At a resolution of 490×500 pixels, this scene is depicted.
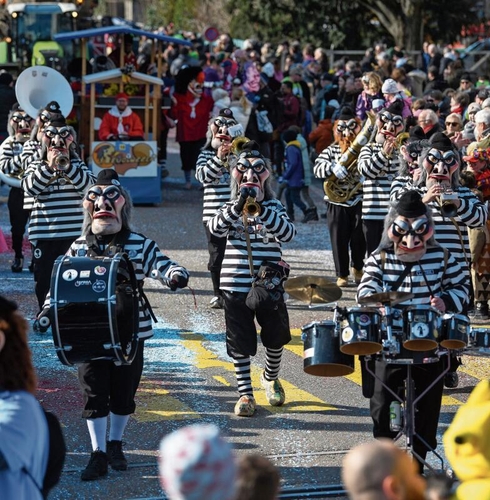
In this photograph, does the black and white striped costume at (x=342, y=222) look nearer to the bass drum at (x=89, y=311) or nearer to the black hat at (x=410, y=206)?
the black hat at (x=410, y=206)

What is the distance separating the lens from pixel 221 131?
10633 mm

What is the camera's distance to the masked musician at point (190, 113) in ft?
60.3

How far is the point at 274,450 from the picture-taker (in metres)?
7.49

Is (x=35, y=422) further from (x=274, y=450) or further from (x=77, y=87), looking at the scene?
(x=77, y=87)

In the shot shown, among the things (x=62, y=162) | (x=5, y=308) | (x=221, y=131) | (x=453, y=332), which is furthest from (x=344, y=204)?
(x=5, y=308)

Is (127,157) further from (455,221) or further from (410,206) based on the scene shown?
(410,206)

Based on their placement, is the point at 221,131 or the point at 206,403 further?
the point at 221,131

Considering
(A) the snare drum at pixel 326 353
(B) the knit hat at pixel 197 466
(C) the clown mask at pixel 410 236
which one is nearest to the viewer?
(B) the knit hat at pixel 197 466

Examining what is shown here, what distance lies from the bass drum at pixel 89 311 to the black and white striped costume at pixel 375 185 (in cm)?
462

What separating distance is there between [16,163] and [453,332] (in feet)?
18.3

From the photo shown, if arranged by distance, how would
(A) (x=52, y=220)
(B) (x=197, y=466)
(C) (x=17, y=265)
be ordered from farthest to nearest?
(C) (x=17, y=265)
(A) (x=52, y=220)
(B) (x=197, y=466)

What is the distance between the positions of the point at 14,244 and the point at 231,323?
510cm

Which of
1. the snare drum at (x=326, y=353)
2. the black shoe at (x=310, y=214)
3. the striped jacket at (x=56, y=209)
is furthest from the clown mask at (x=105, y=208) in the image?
the black shoe at (x=310, y=214)

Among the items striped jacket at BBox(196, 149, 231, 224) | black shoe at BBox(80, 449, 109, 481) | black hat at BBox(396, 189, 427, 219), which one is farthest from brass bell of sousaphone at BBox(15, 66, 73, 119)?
black hat at BBox(396, 189, 427, 219)
